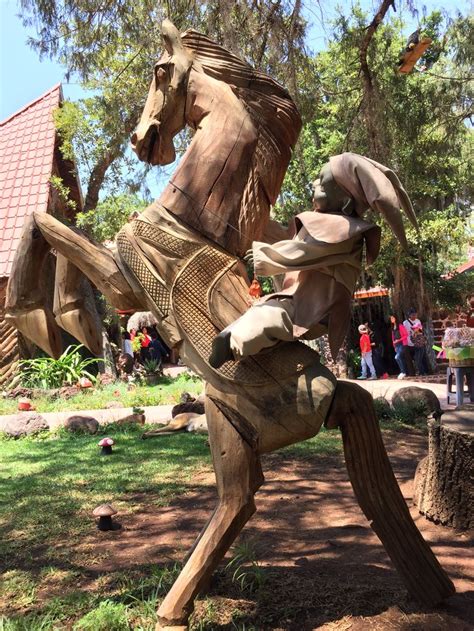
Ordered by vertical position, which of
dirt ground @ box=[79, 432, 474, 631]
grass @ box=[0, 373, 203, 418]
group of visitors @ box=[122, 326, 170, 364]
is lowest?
dirt ground @ box=[79, 432, 474, 631]

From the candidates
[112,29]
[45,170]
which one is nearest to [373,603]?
[112,29]

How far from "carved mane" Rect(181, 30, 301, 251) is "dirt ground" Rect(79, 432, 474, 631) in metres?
1.56

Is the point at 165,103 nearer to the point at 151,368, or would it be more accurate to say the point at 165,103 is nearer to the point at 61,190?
the point at 61,190

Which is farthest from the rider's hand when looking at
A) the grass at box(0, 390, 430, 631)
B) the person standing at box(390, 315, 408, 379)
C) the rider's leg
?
the person standing at box(390, 315, 408, 379)

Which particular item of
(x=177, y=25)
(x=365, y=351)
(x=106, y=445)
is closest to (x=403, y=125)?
(x=177, y=25)

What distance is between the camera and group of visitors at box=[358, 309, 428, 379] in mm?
12703

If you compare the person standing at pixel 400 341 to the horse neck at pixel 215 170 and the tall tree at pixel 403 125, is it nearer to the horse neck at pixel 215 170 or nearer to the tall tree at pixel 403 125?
the tall tree at pixel 403 125

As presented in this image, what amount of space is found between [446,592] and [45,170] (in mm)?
11308

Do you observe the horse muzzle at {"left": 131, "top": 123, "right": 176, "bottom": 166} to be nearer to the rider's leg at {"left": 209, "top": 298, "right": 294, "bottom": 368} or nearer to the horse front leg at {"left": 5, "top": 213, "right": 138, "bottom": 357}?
the horse front leg at {"left": 5, "top": 213, "right": 138, "bottom": 357}

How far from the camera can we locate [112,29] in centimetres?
629

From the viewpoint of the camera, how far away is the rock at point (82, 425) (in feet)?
24.9

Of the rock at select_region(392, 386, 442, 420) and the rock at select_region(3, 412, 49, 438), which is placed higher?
the rock at select_region(392, 386, 442, 420)

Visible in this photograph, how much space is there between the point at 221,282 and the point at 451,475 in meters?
2.54

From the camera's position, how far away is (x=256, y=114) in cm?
240
